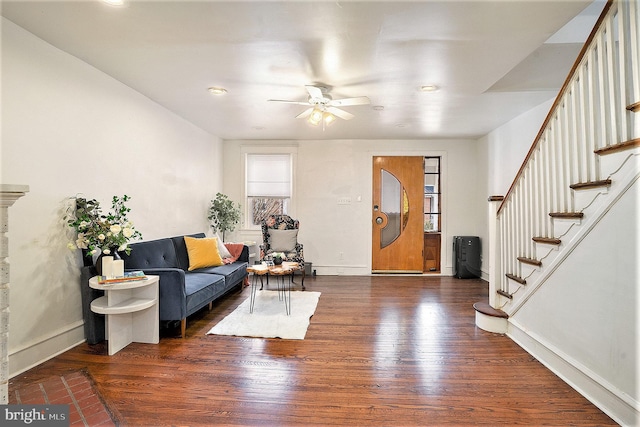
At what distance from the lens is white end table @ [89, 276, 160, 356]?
8.95 feet

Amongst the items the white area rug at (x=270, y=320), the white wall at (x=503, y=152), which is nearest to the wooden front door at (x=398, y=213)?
the white wall at (x=503, y=152)

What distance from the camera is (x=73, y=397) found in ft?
6.91

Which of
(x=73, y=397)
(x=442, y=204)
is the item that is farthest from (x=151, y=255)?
(x=442, y=204)

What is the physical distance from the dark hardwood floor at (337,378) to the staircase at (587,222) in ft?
0.70

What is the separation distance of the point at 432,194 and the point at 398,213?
2.64 ft

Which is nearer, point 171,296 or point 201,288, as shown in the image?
point 171,296

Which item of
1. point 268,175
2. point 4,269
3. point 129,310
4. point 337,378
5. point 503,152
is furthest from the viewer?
point 268,175

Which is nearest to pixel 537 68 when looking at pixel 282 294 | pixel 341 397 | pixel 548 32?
pixel 548 32

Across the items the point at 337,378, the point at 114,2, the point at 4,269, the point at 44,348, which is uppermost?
the point at 114,2

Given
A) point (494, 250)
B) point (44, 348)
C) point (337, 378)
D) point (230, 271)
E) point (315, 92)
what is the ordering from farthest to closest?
point (230, 271)
point (494, 250)
point (315, 92)
point (44, 348)
point (337, 378)

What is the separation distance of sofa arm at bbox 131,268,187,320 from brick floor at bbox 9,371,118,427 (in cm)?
78

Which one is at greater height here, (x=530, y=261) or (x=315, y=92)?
(x=315, y=92)

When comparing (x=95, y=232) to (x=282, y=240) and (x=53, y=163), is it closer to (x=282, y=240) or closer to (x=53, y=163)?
(x=53, y=163)

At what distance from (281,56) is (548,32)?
81.4 inches
